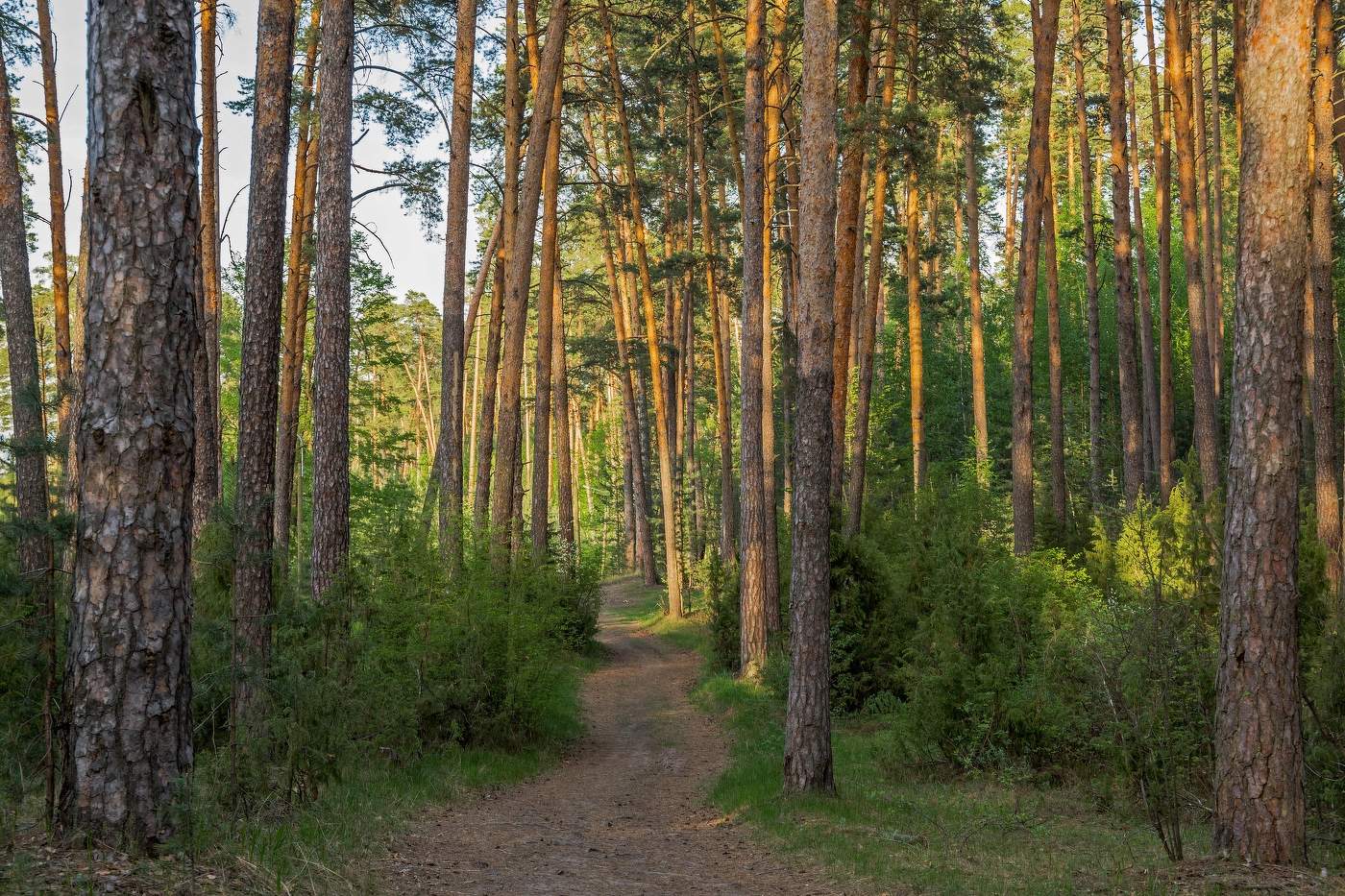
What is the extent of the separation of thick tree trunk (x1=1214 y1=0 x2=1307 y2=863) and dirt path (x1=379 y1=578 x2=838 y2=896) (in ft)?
9.22

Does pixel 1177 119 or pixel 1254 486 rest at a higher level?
pixel 1177 119

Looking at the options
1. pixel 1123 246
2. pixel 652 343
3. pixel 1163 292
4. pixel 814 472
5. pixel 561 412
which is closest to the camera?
pixel 814 472

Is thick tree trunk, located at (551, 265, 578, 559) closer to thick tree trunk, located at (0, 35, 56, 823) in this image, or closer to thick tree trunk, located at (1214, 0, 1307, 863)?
thick tree trunk, located at (0, 35, 56, 823)

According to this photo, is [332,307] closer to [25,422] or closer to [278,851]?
[25,422]

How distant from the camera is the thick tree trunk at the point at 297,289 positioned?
64.3 ft

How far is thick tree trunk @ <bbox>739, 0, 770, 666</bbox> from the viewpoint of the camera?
1540 centimetres

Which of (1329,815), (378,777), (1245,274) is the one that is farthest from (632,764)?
(1245,274)

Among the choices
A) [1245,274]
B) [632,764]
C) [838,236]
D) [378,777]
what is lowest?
[632,764]

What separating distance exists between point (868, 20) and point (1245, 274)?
909 centimetres

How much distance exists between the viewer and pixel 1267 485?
6422 mm

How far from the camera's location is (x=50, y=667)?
5.18 meters

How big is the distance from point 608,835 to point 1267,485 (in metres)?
5.95

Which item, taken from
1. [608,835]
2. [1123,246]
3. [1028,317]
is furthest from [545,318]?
[608,835]

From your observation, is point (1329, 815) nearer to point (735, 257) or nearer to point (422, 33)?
point (422, 33)
